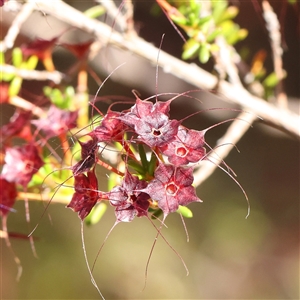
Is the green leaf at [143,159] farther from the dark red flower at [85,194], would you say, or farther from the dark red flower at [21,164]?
the dark red flower at [21,164]

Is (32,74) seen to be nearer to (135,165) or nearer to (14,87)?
(14,87)

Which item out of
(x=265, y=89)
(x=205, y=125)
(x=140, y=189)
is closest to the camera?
(x=140, y=189)

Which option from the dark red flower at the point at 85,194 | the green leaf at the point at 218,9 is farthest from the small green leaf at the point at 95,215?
the green leaf at the point at 218,9

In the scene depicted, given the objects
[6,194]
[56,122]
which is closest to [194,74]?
[56,122]

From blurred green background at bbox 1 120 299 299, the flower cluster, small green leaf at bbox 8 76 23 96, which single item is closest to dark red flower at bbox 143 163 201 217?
the flower cluster

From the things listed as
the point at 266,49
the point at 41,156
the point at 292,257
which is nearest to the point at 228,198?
the point at 292,257

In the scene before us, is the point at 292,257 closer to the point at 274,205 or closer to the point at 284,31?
the point at 274,205
